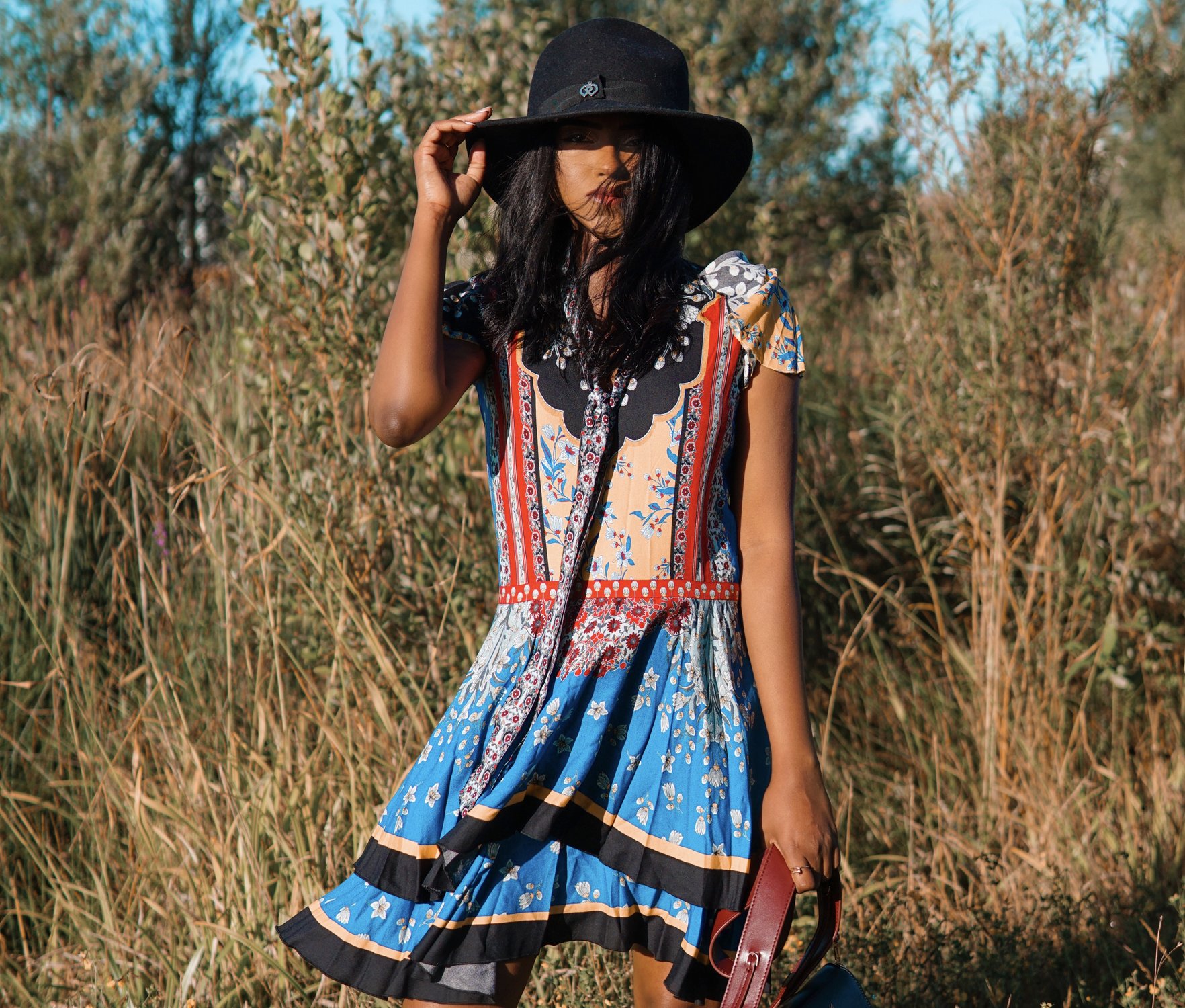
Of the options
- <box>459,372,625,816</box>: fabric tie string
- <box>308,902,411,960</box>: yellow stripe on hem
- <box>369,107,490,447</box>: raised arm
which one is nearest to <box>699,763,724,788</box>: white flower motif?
<box>459,372,625,816</box>: fabric tie string

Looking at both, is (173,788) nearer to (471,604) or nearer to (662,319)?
(471,604)

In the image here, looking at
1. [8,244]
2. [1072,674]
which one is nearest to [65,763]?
[1072,674]

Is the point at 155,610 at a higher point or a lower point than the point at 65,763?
higher

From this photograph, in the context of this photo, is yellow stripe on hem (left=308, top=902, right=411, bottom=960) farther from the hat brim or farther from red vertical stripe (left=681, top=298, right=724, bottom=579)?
the hat brim

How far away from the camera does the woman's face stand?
1.64 m

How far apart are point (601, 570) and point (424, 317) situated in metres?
0.40

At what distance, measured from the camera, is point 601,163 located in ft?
5.37

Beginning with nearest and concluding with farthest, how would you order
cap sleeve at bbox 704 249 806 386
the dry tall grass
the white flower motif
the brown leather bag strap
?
the brown leather bag strap, the white flower motif, cap sleeve at bbox 704 249 806 386, the dry tall grass

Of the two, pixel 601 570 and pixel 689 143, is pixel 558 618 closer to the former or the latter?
pixel 601 570

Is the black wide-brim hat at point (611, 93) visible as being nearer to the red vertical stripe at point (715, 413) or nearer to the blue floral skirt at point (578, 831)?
the red vertical stripe at point (715, 413)

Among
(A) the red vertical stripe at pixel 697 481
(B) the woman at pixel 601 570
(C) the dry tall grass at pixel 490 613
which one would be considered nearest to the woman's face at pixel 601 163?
(B) the woman at pixel 601 570

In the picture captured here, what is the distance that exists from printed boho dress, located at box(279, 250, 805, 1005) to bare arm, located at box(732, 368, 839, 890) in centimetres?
3

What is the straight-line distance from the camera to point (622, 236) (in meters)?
1.62

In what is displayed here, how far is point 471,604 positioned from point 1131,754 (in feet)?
6.91
